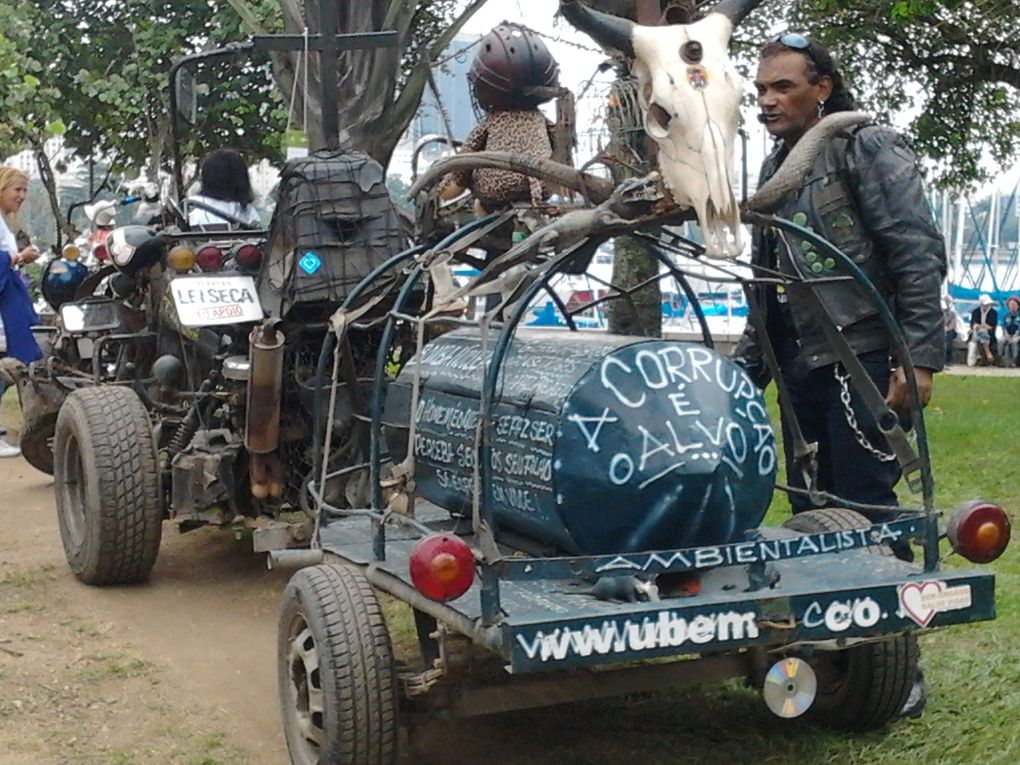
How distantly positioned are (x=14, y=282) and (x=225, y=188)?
7.92ft

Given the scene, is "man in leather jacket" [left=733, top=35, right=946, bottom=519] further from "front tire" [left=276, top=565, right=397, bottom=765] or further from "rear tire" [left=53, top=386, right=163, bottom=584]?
"rear tire" [left=53, top=386, right=163, bottom=584]

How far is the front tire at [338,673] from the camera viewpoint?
12.3 feet

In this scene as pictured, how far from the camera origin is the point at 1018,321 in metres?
24.8

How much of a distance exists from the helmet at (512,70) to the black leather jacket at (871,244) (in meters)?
2.34

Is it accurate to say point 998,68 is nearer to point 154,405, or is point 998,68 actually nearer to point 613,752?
point 154,405

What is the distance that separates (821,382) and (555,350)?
3.61ft

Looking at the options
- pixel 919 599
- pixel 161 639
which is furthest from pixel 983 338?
pixel 919 599

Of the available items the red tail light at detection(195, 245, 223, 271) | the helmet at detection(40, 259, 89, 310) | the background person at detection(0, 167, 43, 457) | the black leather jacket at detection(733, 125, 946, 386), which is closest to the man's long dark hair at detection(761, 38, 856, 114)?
the black leather jacket at detection(733, 125, 946, 386)

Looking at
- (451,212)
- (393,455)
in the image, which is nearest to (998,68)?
(451,212)

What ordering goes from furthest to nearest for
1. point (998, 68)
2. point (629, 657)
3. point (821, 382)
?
point (998, 68) → point (821, 382) → point (629, 657)

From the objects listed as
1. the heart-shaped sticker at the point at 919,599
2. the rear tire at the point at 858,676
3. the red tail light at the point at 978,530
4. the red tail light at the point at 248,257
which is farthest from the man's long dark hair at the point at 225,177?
the heart-shaped sticker at the point at 919,599

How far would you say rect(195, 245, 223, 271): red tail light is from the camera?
6.09 m

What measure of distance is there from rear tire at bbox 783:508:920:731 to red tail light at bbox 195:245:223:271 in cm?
280

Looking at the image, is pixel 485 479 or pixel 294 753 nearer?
pixel 485 479
